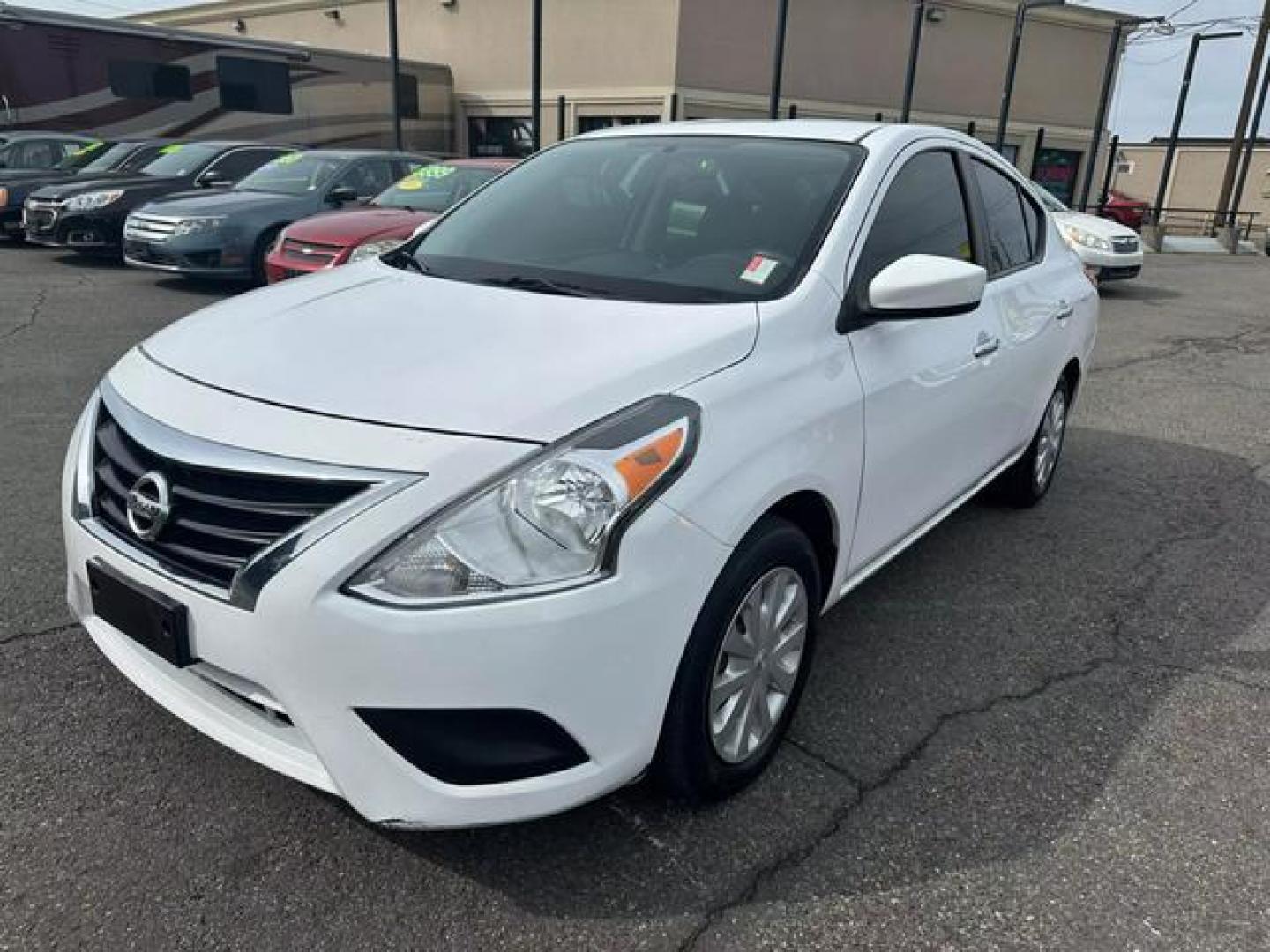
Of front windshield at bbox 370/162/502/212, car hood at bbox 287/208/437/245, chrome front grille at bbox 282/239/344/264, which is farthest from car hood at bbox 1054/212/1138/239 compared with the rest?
chrome front grille at bbox 282/239/344/264

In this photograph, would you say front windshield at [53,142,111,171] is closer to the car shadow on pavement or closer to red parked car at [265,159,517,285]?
red parked car at [265,159,517,285]

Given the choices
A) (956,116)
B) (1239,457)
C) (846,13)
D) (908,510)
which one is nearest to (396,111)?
(846,13)

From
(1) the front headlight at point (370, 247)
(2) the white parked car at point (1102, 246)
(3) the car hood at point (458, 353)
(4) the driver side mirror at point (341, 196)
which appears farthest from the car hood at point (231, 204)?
(2) the white parked car at point (1102, 246)

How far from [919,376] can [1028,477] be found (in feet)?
6.18

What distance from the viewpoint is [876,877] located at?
220cm

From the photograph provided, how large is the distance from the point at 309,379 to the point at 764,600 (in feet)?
3.86

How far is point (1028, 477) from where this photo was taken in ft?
14.7

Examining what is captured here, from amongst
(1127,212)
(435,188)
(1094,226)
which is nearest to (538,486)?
(435,188)

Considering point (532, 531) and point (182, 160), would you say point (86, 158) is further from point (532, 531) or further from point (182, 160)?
point (532, 531)

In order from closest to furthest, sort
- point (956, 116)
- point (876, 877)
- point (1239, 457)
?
point (876, 877), point (1239, 457), point (956, 116)

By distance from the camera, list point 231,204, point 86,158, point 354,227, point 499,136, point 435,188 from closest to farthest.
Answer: point 354,227
point 435,188
point 231,204
point 86,158
point 499,136

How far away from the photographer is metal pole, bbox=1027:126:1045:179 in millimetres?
29816

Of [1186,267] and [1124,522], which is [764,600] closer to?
[1124,522]

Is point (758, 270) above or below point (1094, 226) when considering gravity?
above
